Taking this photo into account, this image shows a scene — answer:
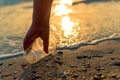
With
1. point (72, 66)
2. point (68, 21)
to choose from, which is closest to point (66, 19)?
point (68, 21)

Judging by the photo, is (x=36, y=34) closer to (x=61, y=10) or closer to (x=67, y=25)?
(x=67, y=25)

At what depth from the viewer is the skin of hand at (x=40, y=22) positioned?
2.68m

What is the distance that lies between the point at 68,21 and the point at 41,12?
5.01ft

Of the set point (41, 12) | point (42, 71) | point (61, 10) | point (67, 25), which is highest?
point (41, 12)

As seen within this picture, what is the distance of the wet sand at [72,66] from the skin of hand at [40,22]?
0.74 feet

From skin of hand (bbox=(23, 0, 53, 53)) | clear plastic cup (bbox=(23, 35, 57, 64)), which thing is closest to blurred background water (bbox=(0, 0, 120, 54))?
clear plastic cup (bbox=(23, 35, 57, 64))

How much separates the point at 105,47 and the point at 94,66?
1.62ft

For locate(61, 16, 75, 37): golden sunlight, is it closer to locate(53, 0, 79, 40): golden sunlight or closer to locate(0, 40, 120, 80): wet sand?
locate(53, 0, 79, 40): golden sunlight

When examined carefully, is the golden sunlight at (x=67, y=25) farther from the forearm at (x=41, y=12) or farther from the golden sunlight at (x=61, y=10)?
the forearm at (x=41, y=12)

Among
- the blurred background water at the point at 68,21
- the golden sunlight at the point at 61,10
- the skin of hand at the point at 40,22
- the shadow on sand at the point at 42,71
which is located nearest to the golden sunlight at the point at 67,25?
the blurred background water at the point at 68,21

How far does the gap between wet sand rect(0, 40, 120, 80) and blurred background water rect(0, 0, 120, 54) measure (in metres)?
0.32

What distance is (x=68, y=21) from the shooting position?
13.8ft

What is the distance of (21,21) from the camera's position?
4305 mm

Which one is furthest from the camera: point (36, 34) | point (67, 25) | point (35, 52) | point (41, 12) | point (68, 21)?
point (68, 21)
